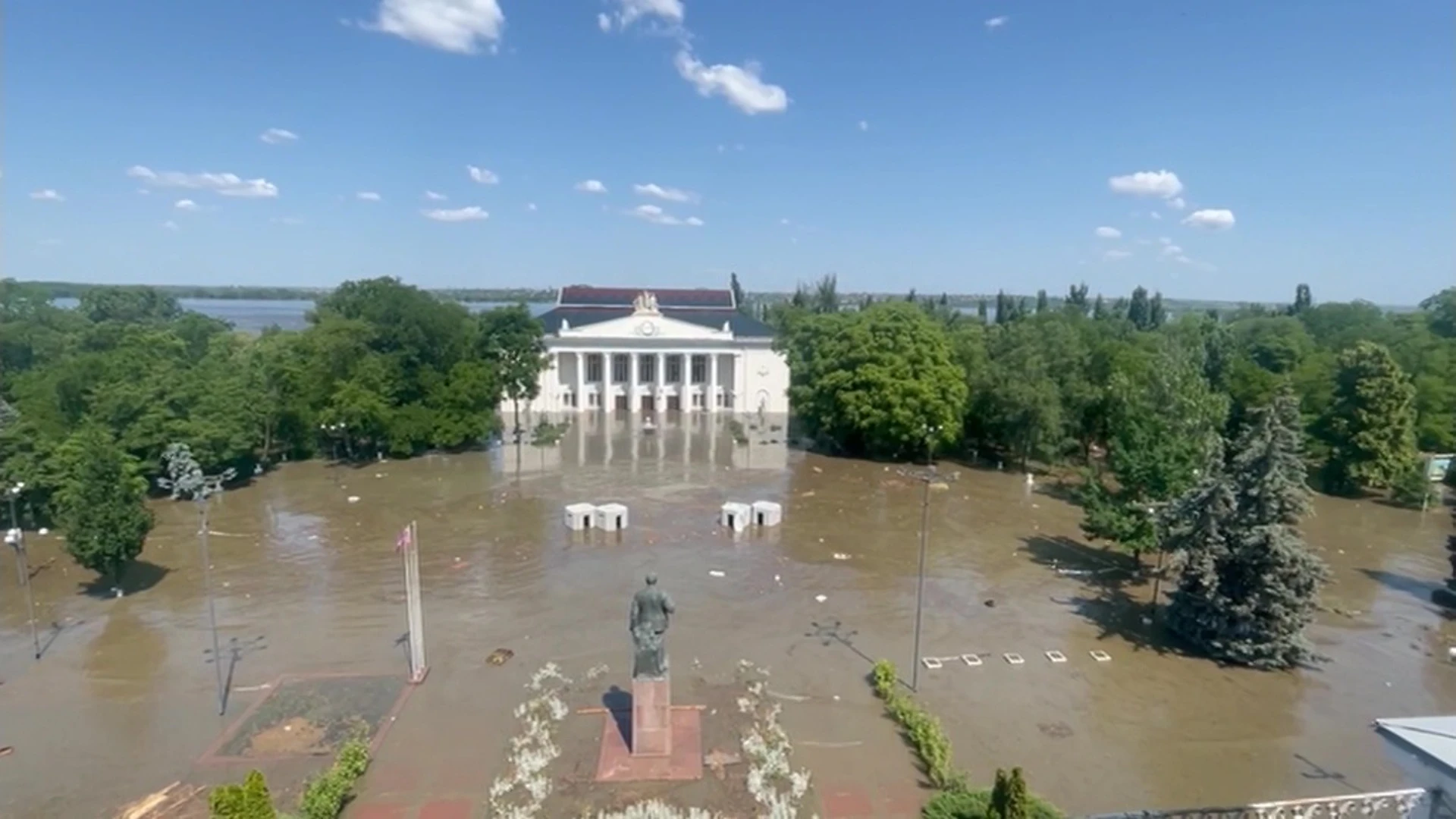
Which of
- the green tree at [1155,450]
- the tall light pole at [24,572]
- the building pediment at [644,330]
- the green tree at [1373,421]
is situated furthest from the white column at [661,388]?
the green tree at [1373,421]

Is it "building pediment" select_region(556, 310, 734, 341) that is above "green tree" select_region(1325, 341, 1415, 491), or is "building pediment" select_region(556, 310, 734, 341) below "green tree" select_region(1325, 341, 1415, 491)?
above

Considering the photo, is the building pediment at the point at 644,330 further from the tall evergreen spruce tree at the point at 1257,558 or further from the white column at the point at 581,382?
the tall evergreen spruce tree at the point at 1257,558

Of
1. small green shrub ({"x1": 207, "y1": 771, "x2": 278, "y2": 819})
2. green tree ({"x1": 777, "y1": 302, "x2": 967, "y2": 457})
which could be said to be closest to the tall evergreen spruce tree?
small green shrub ({"x1": 207, "y1": 771, "x2": 278, "y2": 819})

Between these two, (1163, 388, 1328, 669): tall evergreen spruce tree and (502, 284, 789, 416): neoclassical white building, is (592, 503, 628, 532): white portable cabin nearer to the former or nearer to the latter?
(1163, 388, 1328, 669): tall evergreen spruce tree

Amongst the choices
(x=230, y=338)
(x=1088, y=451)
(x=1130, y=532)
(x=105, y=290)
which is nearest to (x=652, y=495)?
(x=1130, y=532)

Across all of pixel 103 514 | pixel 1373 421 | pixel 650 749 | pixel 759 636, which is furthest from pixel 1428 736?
pixel 1373 421

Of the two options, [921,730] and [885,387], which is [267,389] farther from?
[921,730]
